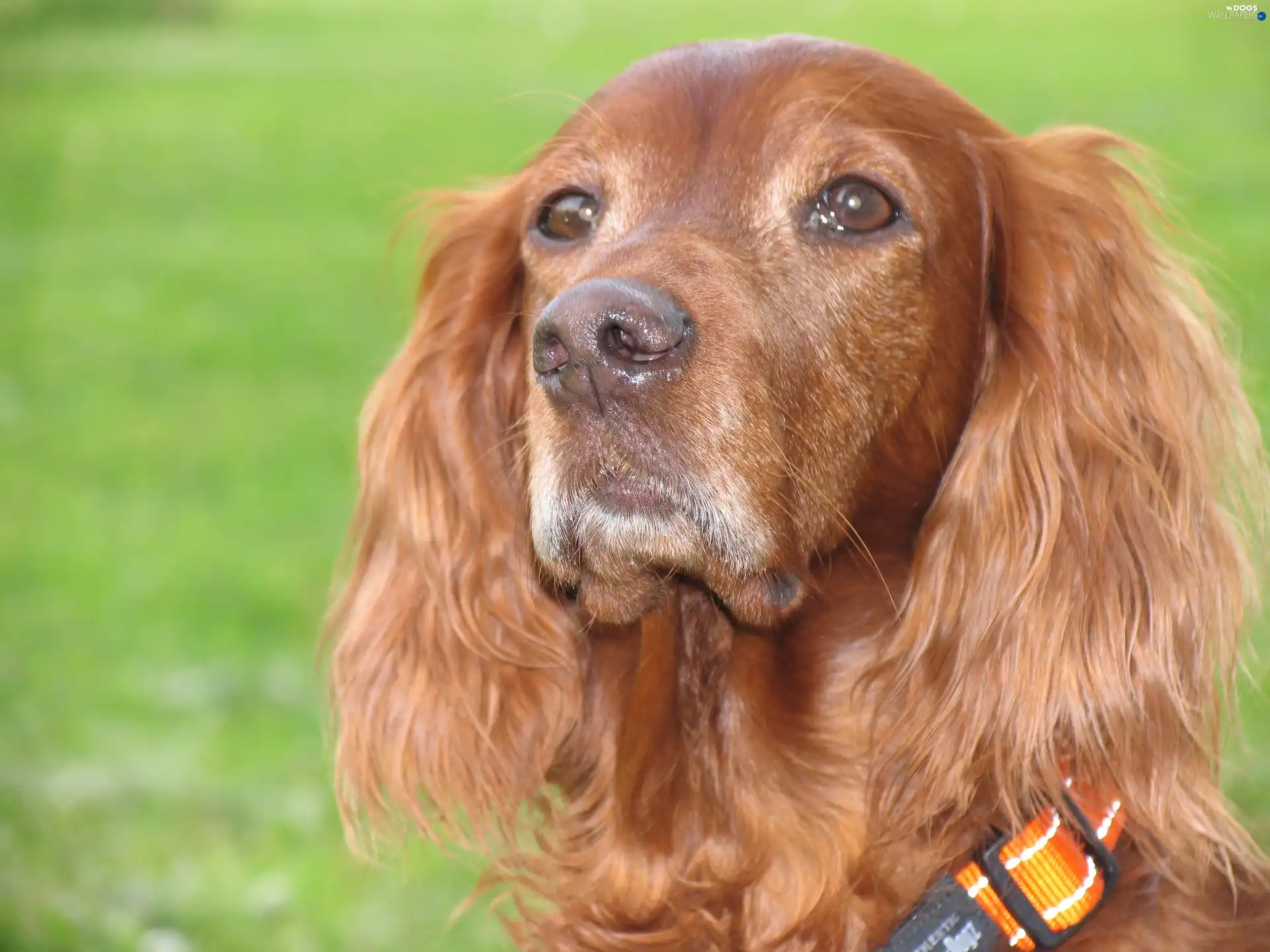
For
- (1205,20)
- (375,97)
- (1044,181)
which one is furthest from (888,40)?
(1044,181)

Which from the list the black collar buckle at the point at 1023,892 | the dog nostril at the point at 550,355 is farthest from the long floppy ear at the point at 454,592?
the black collar buckle at the point at 1023,892

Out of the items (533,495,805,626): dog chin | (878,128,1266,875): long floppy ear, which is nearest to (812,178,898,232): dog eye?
(878,128,1266,875): long floppy ear

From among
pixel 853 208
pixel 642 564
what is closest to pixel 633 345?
pixel 642 564

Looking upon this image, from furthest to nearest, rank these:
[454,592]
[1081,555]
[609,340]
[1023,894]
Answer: [454,592]
[1081,555]
[1023,894]
[609,340]

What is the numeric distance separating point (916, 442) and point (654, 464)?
1.67 ft

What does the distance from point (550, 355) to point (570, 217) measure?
550 millimetres

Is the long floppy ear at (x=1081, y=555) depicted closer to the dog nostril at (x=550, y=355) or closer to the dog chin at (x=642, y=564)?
the dog chin at (x=642, y=564)

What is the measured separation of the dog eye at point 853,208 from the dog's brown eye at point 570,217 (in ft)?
1.16

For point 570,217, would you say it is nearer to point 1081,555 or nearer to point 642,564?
point 642,564

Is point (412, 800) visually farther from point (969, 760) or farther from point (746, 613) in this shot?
point (969, 760)

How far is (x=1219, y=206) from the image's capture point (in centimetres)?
714

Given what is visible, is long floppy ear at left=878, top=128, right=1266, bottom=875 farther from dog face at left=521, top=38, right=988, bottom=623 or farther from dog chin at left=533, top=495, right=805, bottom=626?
dog chin at left=533, top=495, right=805, bottom=626

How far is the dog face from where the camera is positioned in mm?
1919

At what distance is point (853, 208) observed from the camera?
221 centimetres
